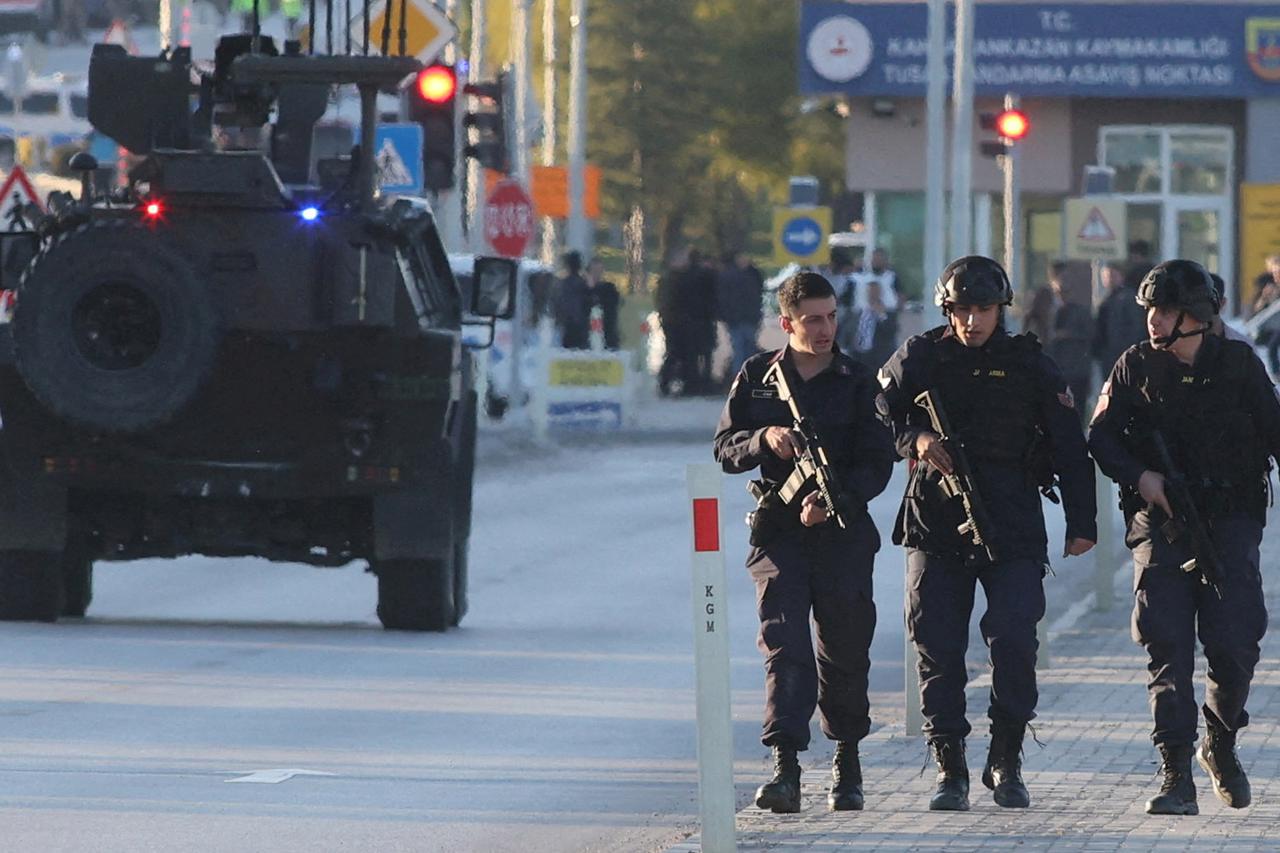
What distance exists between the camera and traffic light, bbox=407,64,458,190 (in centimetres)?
2344

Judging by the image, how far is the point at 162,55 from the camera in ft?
52.3

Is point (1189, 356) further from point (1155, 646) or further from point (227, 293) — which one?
point (227, 293)

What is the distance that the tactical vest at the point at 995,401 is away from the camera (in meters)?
9.12

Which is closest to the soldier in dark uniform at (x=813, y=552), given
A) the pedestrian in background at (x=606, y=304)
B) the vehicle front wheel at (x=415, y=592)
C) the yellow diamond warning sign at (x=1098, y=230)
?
the vehicle front wheel at (x=415, y=592)

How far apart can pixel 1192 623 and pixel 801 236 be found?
1164 inches

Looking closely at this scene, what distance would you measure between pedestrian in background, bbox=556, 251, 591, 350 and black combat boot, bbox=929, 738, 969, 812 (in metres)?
31.7

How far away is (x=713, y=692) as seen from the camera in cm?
798

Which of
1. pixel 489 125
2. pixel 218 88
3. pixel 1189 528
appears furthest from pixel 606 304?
pixel 1189 528

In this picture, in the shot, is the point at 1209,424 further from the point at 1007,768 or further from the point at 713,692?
the point at 713,692

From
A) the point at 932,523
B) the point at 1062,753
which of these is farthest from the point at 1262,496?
the point at 1062,753

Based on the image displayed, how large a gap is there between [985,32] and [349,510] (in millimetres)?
38319

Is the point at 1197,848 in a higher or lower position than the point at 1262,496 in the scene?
lower

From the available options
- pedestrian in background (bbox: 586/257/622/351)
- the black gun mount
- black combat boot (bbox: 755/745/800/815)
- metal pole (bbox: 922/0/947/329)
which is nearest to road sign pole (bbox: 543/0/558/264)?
pedestrian in background (bbox: 586/257/622/351)

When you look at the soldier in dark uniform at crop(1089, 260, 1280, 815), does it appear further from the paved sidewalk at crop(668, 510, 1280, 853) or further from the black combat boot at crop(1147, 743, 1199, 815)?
the paved sidewalk at crop(668, 510, 1280, 853)
